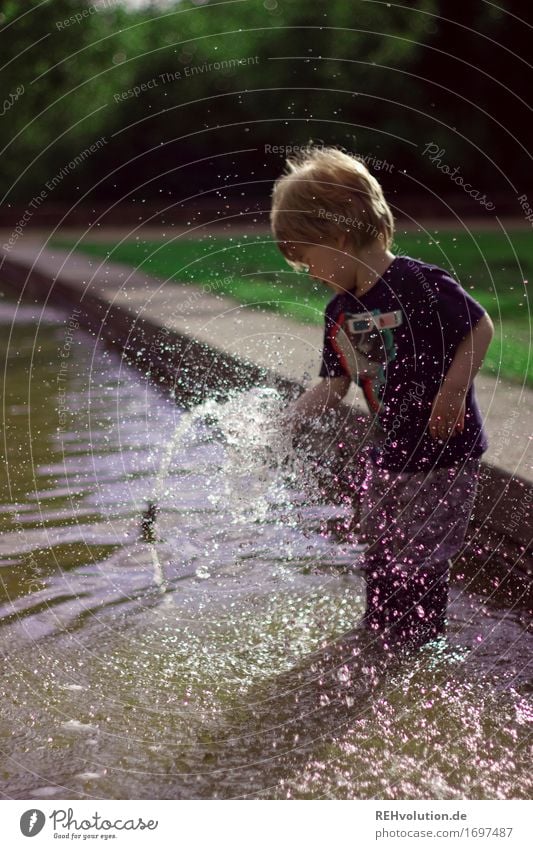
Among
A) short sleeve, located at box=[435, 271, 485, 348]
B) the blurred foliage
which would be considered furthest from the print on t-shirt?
the blurred foliage

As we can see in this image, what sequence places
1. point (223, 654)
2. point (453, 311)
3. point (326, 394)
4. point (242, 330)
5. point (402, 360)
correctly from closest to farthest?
point (223, 654)
point (453, 311)
point (402, 360)
point (326, 394)
point (242, 330)

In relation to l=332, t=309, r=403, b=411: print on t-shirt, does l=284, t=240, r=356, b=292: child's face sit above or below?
above

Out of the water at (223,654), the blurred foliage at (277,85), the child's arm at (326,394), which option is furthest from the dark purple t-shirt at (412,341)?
the blurred foliage at (277,85)

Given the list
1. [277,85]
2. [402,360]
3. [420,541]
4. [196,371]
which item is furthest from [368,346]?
[277,85]

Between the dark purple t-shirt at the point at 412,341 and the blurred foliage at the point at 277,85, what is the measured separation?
11.8 m

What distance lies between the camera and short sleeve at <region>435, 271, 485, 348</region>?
9.99 feet

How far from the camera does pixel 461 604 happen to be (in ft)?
10.7

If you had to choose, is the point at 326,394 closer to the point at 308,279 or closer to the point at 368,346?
the point at 368,346

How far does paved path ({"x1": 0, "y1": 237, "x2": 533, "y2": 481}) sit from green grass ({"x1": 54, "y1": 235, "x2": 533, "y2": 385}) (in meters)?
0.19

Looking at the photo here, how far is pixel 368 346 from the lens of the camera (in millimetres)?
3219

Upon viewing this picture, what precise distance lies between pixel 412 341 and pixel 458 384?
0.60 feet

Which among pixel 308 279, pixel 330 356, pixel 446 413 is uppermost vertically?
pixel 308 279

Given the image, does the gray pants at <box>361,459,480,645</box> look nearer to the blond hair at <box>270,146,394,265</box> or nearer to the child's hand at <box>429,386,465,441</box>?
the child's hand at <box>429,386,465,441</box>
